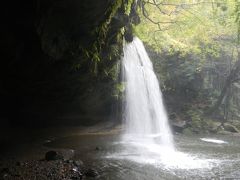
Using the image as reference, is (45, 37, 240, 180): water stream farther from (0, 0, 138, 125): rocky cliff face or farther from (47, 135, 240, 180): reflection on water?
(0, 0, 138, 125): rocky cliff face

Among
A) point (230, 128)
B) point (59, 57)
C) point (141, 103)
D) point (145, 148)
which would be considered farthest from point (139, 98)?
point (59, 57)

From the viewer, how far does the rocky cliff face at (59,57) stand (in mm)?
9328

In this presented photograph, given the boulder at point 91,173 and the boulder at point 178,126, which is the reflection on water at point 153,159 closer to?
the boulder at point 91,173

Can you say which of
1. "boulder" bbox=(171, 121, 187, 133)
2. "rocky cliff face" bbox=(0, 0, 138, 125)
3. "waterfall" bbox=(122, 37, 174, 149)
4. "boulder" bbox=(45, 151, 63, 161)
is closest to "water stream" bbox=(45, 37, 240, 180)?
"waterfall" bbox=(122, 37, 174, 149)

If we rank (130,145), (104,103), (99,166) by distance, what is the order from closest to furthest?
(99,166)
(130,145)
(104,103)

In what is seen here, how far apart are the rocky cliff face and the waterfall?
2.52m

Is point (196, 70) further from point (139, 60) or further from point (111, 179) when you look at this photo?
point (111, 179)

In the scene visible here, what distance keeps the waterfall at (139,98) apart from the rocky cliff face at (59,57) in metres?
2.52

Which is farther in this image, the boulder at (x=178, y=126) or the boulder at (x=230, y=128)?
the boulder at (x=230, y=128)

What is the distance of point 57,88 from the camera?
1352cm

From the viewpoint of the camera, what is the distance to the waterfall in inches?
Answer: 778

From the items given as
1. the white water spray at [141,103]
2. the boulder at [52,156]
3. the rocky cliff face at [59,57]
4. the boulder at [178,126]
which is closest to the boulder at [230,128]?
the boulder at [178,126]

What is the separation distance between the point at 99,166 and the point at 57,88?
4.65 metres

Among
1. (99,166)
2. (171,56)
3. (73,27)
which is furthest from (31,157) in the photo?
(171,56)
